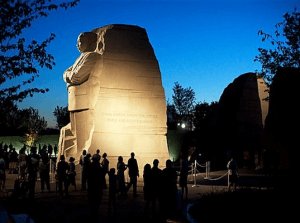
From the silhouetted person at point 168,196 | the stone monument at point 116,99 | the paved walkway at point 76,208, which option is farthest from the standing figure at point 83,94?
the silhouetted person at point 168,196

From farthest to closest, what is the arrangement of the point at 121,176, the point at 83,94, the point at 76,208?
the point at 83,94 < the point at 121,176 < the point at 76,208

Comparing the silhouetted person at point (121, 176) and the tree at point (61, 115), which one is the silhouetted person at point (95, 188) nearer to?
the silhouetted person at point (121, 176)

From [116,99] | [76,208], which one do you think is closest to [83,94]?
[116,99]

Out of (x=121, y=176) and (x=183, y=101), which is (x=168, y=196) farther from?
(x=183, y=101)

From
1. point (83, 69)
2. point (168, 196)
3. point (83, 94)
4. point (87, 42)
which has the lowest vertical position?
point (168, 196)

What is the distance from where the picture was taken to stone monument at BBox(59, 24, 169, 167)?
24406 millimetres

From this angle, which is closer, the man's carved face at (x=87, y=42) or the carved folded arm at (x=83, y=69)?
the carved folded arm at (x=83, y=69)

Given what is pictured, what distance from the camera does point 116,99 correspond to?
24.7 m

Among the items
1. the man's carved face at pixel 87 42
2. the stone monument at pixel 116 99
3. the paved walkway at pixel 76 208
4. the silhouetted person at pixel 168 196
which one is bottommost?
the paved walkway at pixel 76 208

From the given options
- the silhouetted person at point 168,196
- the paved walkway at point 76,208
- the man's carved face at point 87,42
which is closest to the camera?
the silhouetted person at point 168,196

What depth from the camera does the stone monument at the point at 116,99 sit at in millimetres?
24406

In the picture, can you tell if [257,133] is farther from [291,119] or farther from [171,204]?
[171,204]

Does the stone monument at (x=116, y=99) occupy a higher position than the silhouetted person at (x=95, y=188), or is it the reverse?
the stone monument at (x=116, y=99)

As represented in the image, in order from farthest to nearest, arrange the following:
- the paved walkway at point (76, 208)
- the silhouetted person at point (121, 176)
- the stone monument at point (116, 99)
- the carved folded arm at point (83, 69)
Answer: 1. the carved folded arm at point (83, 69)
2. the stone monument at point (116, 99)
3. the silhouetted person at point (121, 176)
4. the paved walkway at point (76, 208)
